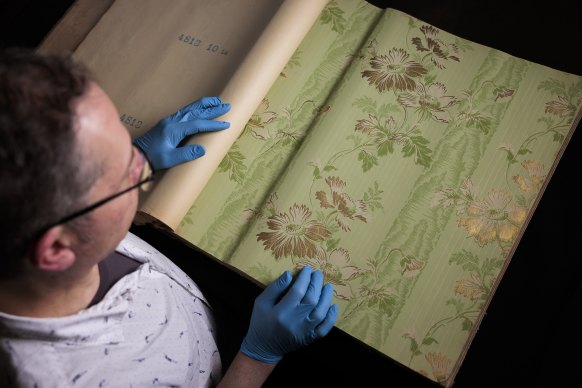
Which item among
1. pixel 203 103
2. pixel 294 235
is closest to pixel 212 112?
pixel 203 103

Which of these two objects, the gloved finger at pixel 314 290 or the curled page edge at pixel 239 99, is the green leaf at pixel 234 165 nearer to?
the curled page edge at pixel 239 99

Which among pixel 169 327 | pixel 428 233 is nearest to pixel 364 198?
pixel 428 233

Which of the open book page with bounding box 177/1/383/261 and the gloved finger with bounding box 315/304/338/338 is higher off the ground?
the open book page with bounding box 177/1/383/261

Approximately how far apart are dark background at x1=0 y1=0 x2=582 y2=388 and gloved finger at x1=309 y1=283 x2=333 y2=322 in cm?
27

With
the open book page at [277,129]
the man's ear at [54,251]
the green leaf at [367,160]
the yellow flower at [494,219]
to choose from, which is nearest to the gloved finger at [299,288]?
the open book page at [277,129]

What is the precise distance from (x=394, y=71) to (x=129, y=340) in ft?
3.60

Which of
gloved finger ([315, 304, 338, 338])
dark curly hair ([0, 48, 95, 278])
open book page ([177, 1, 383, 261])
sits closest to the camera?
dark curly hair ([0, 48, 95, 278])

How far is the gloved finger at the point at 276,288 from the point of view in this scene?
1.25 metres

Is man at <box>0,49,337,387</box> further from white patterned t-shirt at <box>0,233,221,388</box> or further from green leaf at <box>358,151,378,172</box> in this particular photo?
green leaf at <box>358,151,378,172</box>

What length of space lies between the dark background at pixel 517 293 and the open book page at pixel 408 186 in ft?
0.82

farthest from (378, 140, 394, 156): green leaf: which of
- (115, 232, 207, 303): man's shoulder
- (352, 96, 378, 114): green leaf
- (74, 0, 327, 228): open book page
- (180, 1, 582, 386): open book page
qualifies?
(115, 232, 207, 303): man's shoulder

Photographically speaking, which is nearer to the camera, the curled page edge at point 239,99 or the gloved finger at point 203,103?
the curled page edge at point 239,99

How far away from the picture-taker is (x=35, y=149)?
0.73 meters

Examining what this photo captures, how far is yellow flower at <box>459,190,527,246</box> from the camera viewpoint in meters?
1.26
